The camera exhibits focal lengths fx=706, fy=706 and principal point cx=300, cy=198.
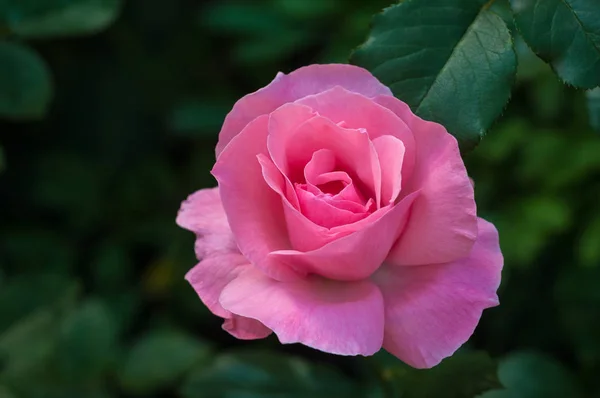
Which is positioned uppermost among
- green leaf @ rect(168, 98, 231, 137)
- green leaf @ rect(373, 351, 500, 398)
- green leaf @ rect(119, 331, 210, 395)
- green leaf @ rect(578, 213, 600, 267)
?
green leaf @ rect(373, 351, 500, 398)

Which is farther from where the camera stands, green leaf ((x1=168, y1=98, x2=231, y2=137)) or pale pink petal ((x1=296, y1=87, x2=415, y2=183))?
green leaf ((x1=168, y1=98, x2=231, y2=137))

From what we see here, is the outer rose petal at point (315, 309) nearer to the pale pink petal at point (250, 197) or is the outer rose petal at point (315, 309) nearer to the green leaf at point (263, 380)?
the pale pink petal at point (250, 197)

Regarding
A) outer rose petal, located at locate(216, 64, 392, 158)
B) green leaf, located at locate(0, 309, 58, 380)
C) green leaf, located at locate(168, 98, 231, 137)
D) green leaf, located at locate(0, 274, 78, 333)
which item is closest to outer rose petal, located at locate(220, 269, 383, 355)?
outer rose petal, located at locate(216, 64, 392, 158)

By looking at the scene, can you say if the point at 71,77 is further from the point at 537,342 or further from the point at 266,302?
the point at 266,302

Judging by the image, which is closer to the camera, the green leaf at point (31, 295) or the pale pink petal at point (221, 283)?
the pale pink petal at point (221, 283)

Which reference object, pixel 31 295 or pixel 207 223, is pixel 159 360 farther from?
pixel 207 223

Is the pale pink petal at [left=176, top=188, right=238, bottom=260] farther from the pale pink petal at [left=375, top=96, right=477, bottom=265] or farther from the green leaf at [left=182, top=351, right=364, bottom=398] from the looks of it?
the green leaf at [left=182, top=351, right=364, bottom=398]

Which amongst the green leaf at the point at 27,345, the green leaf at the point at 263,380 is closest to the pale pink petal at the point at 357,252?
the green leaf at the point at 263,380

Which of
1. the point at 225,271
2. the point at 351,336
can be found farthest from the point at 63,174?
the point at 351,336
